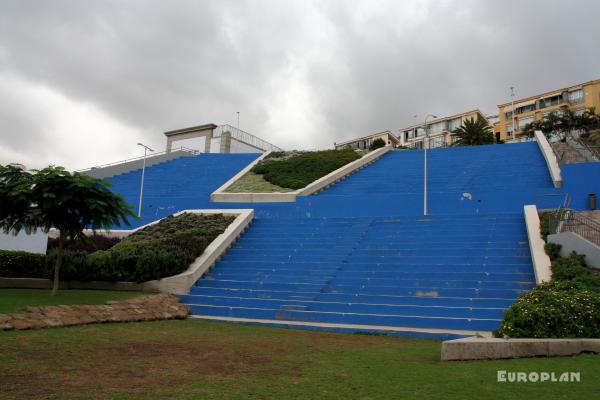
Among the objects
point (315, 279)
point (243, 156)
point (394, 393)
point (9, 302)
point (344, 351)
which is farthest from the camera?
point (243, 156)

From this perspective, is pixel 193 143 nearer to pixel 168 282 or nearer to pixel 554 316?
pixel 168 282

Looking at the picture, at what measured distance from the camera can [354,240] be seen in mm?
16203

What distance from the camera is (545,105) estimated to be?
7262 centimetres

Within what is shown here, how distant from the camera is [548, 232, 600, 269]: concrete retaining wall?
35.2 feet

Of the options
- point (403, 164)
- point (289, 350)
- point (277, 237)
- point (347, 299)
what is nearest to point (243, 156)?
point (403, 164)

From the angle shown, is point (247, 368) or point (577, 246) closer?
point (247, 368)

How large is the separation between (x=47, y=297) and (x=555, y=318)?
10626 mm

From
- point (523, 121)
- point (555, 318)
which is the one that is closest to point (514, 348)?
point (555, 318)

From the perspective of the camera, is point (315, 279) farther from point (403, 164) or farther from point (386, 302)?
point (403, 164)

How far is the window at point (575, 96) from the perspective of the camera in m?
67.7

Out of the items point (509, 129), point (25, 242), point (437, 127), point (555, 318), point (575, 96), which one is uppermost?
point (437, 127)

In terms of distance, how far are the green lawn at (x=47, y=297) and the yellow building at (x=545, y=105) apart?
210ft

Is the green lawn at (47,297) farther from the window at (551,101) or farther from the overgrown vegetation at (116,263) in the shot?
the window at (551,101)

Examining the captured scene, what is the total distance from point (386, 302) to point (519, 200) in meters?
12.0
